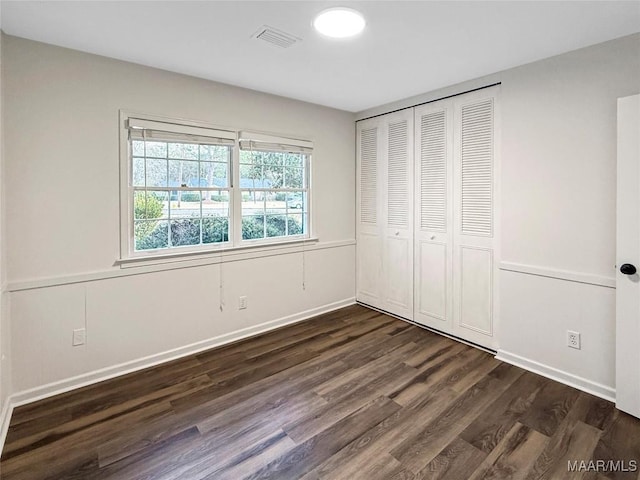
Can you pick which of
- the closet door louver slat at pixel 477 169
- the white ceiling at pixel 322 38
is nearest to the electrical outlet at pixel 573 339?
the closet door louver slat at pixel 477 169

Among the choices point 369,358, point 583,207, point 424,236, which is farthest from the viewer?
point 424,236

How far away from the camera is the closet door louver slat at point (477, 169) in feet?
10.2

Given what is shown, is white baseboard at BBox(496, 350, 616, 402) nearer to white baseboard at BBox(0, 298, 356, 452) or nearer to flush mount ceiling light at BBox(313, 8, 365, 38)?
white baseboard at BBox(0, 298, 356, 452)

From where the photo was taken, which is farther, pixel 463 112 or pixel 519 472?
pixel 463 112

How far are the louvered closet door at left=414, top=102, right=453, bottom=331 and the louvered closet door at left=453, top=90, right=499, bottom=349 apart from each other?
0.09 metres

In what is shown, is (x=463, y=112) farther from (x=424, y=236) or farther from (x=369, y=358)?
(x=369, y=358)

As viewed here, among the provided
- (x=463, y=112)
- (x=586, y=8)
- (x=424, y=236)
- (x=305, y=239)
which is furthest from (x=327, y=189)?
(x=586, y=8)

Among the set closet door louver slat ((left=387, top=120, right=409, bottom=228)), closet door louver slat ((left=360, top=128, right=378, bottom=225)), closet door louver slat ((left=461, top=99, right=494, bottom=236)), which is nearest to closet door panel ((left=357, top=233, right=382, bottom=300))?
closet door louver slat ((left=360, top=128, right=378, bottom=225))

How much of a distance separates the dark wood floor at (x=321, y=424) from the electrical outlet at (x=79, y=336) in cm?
36

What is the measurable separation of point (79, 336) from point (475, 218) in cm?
350

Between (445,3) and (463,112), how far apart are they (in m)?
1.52

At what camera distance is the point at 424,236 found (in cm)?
371

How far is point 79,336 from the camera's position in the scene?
2.59 m

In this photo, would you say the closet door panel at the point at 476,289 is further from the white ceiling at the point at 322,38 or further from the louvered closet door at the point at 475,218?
the white ceiling at the point at 322,38
